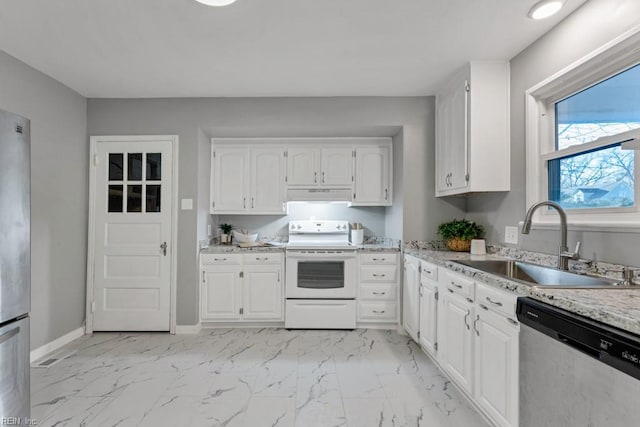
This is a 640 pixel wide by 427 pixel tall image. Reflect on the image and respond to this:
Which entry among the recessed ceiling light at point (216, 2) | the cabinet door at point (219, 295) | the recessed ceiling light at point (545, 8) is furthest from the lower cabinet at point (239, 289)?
the recessed ceiling light at point (545, 8)

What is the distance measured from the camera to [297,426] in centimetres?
178

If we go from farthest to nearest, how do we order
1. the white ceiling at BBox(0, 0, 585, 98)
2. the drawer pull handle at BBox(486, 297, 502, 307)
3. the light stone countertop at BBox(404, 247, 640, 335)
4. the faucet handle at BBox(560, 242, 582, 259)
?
1. the white ceiling at BBox(0, 0, 585, 98)
2. the faucet handle at BBox(560, 242, 582, 259)
3. the drawer pull handle at BBox(486, 297, 502, 307)
4. the light stone countertop at BBox(404, 247, 640, 335)

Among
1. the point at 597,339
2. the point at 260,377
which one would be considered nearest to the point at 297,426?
the point at 260,377

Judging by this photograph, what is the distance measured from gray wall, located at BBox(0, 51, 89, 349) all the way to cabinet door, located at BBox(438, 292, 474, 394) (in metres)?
3.20

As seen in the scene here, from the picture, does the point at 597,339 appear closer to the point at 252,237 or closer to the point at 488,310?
the point at 488,310

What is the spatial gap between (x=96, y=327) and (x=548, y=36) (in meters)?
4.54

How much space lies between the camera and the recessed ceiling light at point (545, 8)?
1775 millimetres

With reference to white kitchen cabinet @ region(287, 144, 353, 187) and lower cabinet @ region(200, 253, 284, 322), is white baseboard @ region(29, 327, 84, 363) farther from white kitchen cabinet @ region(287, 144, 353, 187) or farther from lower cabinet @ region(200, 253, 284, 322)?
white kitchen cabinet @ region(287, 144, 353, 187)

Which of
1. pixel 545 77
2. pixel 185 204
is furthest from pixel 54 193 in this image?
pixel 545 77

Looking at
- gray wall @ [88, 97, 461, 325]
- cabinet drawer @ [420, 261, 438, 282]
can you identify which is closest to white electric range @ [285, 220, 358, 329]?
gray wall @ [88, 97, 461, 325]

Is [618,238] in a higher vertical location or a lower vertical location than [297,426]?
higher

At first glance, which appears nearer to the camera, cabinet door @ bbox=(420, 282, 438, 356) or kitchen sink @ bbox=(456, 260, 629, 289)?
kitchen sink @ bbox=(456, 260, 629, 289)

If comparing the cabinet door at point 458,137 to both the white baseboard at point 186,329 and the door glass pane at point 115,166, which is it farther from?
the door glass pane at point 115,166

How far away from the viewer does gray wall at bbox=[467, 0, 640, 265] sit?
63.0 inches
